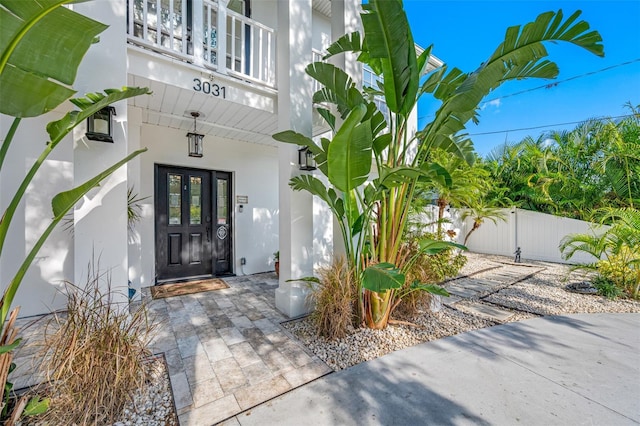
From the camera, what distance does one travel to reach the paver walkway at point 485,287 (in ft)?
13.2

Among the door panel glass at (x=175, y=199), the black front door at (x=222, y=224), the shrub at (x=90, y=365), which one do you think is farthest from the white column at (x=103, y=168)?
the black front door at (x=222, y=224)

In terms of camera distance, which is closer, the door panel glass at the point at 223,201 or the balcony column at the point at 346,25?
the balcony column at the point at 346,25

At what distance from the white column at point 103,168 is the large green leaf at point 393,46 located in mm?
2587

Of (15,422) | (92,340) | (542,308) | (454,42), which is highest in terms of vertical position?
(454,42)

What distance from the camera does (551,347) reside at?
2904 mm

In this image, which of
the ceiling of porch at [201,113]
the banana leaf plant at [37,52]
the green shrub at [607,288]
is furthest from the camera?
the green shrub at [607,288]

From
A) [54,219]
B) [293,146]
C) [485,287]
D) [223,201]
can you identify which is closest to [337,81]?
[293,146]

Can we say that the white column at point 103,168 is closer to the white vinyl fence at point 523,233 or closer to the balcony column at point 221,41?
the balcony column at point 221,41

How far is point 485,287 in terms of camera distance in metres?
5.34

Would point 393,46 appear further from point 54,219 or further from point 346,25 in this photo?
point 54,219

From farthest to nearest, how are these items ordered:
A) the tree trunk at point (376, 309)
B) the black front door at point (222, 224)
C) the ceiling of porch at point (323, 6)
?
the ceiling of porch at point (323, 6)
the black front door at point (222, 224)
the tree trunk at point (376, 309)

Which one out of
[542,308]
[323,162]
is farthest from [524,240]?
[323,162]

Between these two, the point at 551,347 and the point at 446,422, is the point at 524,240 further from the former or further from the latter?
the point at 446,422

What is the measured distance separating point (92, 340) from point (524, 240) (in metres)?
11.2
